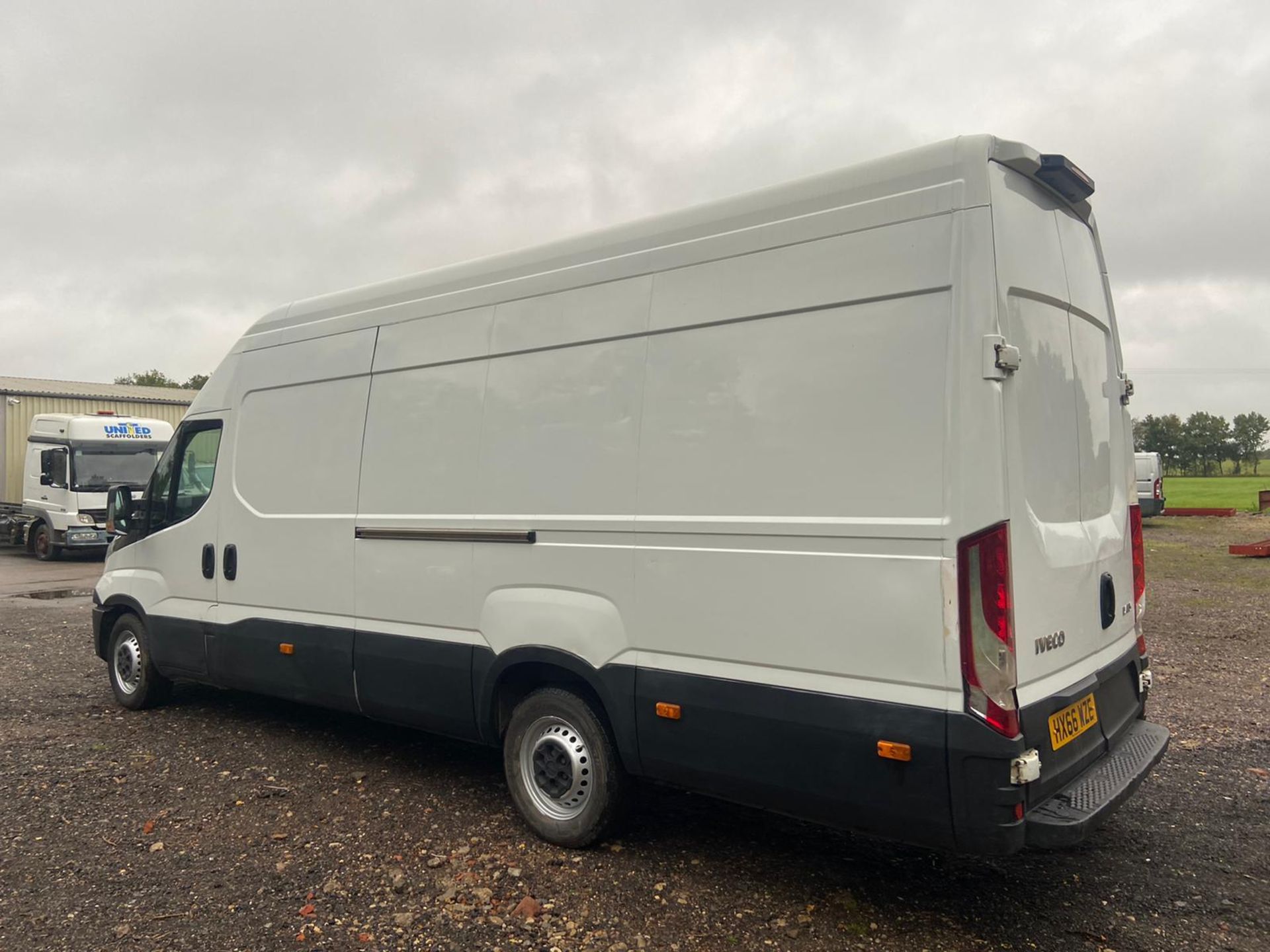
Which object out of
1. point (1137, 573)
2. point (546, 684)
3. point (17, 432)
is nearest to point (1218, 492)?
point (1137, 573)

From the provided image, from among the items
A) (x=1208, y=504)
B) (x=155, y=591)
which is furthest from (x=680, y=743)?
(x=1208, y=504)

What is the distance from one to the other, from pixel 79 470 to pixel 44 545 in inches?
95.5

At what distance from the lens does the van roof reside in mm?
3314

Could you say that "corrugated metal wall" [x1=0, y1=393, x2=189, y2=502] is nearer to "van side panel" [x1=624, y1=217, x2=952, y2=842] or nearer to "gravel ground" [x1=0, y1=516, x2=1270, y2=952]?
"gravel ground" [x1=0, y1=516, x2=1270, y2=952]

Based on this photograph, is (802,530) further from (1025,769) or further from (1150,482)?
(1150,482)

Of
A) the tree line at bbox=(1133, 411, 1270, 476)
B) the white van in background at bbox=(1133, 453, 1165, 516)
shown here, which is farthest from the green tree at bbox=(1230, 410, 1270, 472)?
the white van in background at bbox=(1133, 453, 1165, 516)

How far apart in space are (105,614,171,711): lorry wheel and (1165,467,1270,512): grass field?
33247 millimetres

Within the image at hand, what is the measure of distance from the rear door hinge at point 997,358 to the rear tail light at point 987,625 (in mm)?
520

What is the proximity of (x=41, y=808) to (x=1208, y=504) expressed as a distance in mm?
40817

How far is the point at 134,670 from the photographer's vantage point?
271 inches

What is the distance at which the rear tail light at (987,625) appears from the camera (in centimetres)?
307

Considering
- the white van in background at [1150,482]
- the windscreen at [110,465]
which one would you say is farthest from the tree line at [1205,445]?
the windscreen at [110,465]

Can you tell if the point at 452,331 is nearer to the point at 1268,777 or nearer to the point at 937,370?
the point at 937,370

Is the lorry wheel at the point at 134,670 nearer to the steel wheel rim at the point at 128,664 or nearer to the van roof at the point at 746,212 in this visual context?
the steel wheel rim at the point at 128,664
